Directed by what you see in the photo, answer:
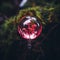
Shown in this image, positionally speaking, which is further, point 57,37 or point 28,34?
point 57,37

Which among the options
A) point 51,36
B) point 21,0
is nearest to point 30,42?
point 51,36

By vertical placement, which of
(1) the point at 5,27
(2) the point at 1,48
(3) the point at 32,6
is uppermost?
(3) the point at 32,6

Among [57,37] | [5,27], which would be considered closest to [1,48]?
[5,27]

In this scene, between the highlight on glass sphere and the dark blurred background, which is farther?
the dark blurred background

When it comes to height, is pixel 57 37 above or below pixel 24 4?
below

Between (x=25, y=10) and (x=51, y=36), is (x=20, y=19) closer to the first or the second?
(x=25, y=10)

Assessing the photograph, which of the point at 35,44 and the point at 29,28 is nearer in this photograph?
the point at 29,28

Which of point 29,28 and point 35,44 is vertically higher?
point 29,28

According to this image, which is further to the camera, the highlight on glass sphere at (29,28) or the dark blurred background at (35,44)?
the dark blurred background at (35,44)
